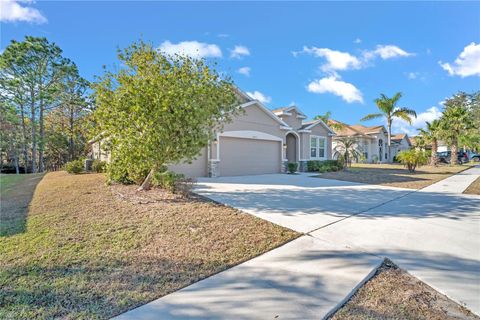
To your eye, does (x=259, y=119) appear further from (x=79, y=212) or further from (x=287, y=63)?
(x=79, y=212)

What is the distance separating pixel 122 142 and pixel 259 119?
9.95 m

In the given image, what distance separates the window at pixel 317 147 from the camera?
20.2m

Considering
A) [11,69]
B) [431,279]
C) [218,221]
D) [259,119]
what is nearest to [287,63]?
[259,119]

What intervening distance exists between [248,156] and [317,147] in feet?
27.4

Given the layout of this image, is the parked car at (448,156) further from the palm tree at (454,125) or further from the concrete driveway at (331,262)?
the concrete driveway at (331,262)

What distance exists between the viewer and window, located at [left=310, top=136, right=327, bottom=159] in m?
20.2

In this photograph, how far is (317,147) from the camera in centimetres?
2061

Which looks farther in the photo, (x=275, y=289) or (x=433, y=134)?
(x=433, y=134)

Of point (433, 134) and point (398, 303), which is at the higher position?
point (433, 134)

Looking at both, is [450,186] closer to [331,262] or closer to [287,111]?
[331,262]

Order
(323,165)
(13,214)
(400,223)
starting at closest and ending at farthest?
(400,223) < (13,214) < (323,165)

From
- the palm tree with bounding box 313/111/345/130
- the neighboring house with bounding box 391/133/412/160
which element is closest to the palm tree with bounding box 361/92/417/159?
the palm tree with bounding box 313/111/345/130

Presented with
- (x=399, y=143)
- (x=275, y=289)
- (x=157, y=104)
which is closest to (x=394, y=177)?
(x=157, y=104)

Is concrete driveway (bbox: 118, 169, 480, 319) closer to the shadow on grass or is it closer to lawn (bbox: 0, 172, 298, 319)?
lawn (bbox: 0, 172, 298, 319)
